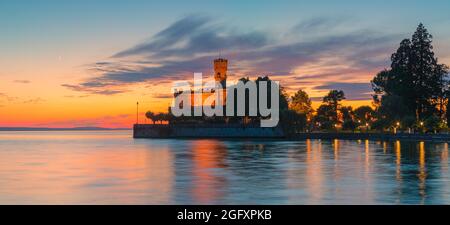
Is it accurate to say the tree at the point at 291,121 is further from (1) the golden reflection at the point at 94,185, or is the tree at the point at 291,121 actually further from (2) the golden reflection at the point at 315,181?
(1) the golden reflection at the point at 94,185

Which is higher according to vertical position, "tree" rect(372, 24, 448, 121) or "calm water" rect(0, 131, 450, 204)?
"tree" rect(372, 24, 448, 121)

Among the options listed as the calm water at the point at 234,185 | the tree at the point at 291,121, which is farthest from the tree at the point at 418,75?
the calm water at the point at 234,185

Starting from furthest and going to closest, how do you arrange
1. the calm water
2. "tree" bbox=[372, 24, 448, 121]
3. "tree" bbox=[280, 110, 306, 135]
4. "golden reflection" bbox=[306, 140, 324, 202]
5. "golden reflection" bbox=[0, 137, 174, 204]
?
"tree" bbox=[280, 110, 306, 135] < "tree" bbox=[372, 24, 448, 121] < "golden reflection" bbox=[306, 140, 324, 202] < "golden reflection" bbox=[0, 137, 174, 204] < the calm water

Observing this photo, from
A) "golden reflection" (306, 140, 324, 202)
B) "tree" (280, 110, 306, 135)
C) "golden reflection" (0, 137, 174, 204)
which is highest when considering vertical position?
"tree" (280, 110, 306, 135)

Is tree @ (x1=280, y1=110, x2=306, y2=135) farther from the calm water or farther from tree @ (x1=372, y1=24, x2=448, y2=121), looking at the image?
the calm water

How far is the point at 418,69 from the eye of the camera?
160 meters

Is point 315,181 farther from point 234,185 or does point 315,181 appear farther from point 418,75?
point 418,75

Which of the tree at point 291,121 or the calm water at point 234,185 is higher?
the tree at point 291,121

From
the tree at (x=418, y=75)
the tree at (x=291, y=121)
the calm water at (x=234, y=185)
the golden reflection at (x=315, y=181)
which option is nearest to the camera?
the calm water at (x=234, y=185)

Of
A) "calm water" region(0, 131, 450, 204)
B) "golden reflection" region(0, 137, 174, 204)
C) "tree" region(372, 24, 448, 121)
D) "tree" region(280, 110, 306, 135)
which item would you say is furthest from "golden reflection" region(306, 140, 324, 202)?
"tree" region(280, 110, 306, 135)

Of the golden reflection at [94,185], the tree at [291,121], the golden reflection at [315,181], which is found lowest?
the golden reflection at [94,185]

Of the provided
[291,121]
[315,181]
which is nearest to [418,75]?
[291,121]

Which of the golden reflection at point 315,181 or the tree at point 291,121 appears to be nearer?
the golden reflection at point 315,181
